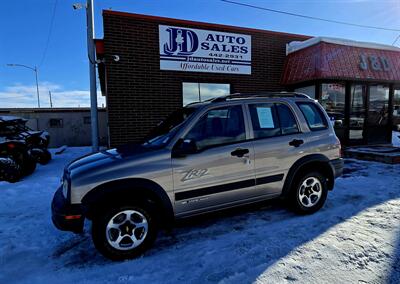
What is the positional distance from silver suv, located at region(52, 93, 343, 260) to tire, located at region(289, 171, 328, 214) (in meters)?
0.02

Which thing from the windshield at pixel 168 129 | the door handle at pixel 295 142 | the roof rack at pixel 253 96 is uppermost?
the roof rack at pixel 253 96

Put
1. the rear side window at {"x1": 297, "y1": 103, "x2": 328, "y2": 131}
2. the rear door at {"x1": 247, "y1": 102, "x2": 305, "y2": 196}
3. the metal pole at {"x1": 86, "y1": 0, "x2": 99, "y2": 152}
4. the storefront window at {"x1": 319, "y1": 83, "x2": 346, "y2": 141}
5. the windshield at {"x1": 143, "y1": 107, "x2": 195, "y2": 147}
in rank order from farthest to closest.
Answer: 1. the storefront window at {"x1": 319, "y1": 83, "x2": 346, "y2": 141}
2. the metal pole at {"x1": 86, "y1": 0, "x2": 99, "y2": 152}
3. the rear side window at {"x1": 297, "y1": 103, "x2": 328, "y2": 131}
4. the rear door at {"x1": 247, "y1": 102, "x2": 305, "y2": 196}
5. the windshield at {"x1": 143, "y1": 107, "x2": 195, "y2": 147}

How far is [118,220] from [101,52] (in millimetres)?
6648

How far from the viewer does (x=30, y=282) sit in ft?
9.41

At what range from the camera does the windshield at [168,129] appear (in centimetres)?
367

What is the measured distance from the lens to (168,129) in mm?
3932

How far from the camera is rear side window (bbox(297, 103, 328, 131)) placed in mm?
4482

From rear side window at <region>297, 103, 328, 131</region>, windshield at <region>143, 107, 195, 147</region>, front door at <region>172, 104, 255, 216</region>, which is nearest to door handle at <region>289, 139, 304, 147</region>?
rear side window at <region>297, 103, 328, 131</region>

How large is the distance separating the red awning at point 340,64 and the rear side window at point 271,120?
5419 mm

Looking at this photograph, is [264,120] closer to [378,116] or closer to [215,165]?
[215,165]

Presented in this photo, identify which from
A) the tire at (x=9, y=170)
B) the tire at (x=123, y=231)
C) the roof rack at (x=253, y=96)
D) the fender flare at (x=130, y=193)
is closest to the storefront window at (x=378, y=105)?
the roof rack at (x=253, y=96)

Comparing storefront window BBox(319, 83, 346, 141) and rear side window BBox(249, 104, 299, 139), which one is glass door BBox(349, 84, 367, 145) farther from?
rear side window BBox(249, 104, 299, 139)

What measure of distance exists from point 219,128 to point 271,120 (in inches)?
35.2

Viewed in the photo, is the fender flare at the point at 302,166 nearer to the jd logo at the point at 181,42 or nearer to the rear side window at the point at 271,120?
the rear side window at the point at 271,120
